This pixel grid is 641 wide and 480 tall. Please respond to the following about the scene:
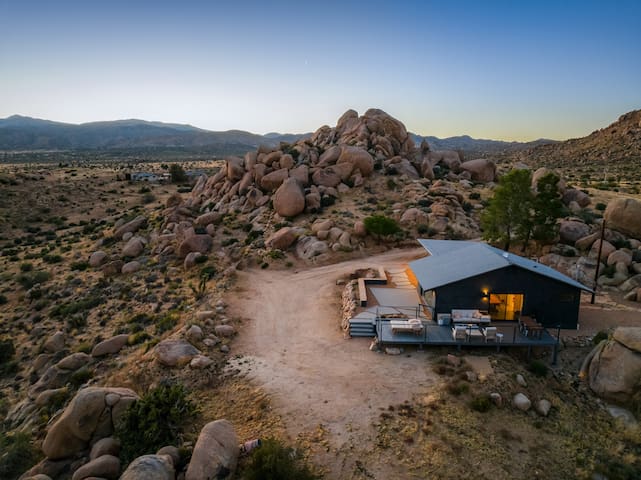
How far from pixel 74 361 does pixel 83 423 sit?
8.48 meters

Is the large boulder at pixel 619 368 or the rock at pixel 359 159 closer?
the large boulder at pixel 619 368

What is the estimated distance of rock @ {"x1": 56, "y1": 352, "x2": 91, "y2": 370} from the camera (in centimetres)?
2098

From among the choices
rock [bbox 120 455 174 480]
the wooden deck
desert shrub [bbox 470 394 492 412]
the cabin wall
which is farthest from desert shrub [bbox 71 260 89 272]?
desert shrub [bbox 470 394 492 412]

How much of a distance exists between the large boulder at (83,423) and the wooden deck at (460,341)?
11.9 metres

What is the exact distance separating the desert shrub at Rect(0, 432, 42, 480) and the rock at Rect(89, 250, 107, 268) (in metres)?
24.4

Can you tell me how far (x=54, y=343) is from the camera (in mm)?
23734

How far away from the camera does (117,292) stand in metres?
31.2

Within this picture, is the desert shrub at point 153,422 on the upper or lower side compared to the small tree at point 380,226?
lower

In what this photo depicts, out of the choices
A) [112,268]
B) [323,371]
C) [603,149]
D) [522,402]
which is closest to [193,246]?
[112,268]

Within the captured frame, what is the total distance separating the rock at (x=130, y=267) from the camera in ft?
115

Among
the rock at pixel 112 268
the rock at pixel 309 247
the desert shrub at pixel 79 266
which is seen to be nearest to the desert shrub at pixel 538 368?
the rock at pixel 309 247

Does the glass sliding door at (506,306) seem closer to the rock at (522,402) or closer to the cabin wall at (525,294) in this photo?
the cabin wall at (525,294)

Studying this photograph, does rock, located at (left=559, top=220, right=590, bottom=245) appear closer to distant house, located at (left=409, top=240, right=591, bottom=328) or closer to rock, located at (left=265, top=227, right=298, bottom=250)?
distant house, located at (left=409, top=240, right=591, bottom=328)

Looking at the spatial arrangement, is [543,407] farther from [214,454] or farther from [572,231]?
[572,231]
